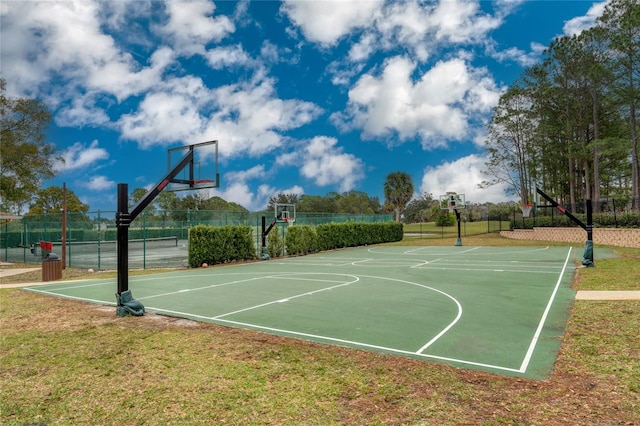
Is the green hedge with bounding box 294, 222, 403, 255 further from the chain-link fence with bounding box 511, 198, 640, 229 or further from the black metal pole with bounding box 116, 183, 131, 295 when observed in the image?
the black metal pole with bounding box 116, 183, 131, 295

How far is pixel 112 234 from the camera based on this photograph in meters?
32.1

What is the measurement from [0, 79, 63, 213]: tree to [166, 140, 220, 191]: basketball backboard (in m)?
21.1

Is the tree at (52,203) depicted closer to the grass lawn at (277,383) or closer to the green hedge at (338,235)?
the green hedge at (338,235)

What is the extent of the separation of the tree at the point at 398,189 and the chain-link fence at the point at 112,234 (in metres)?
31.4

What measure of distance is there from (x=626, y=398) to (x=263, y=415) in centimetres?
339

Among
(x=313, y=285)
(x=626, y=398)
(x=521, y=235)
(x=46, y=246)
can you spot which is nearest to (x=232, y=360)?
(x=626, y=398)

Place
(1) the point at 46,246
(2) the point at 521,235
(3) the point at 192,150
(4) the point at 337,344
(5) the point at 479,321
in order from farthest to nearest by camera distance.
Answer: (2) the point at 521,235
(1) the point at 46,246
(3) the point at 192,150
(5) the point at 479,321
(4) the point at 337,344

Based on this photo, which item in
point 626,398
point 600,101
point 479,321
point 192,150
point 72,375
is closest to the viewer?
point 626,398

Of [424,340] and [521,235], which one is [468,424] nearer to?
[424,340]

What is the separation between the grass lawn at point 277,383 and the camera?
3623mm

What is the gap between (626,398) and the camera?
3887 mm

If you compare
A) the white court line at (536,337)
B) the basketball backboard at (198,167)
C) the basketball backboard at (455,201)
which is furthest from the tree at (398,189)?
the white court line at (536,337)

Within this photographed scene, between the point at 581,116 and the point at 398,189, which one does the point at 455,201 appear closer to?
the point at 581,116

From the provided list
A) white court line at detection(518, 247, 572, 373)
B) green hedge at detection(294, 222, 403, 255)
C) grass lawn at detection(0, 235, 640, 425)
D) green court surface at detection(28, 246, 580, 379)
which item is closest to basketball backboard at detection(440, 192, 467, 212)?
green hedge at detection(294, 222, 403, 255)
